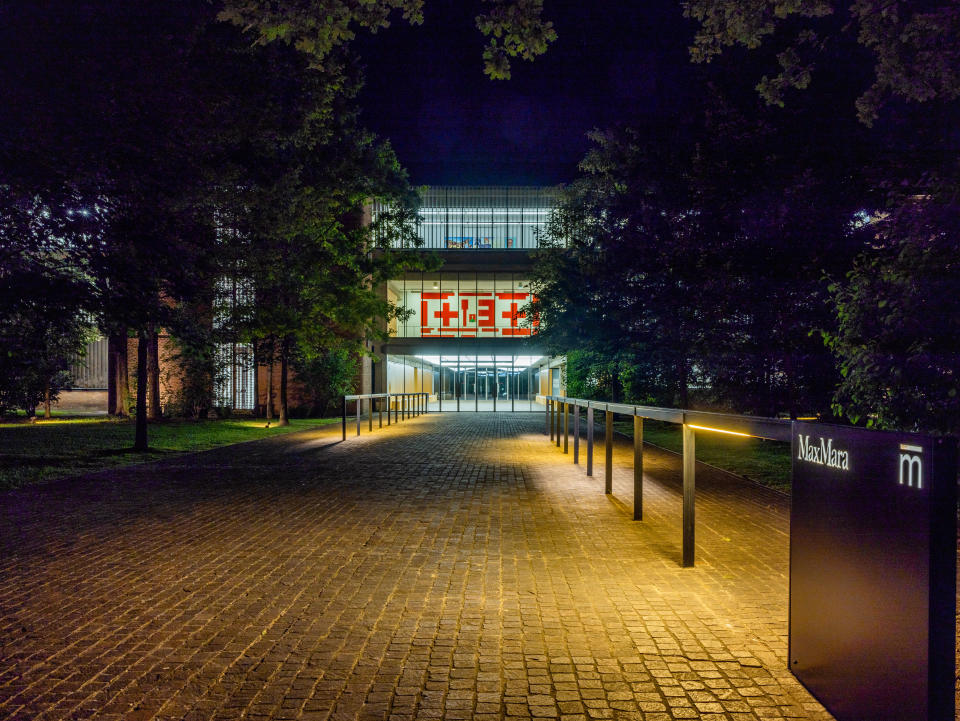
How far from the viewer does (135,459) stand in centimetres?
1272

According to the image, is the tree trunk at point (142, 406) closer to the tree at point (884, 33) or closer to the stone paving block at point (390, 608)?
the stone paving block at point (390, 608)

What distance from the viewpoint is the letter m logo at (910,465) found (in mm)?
2133

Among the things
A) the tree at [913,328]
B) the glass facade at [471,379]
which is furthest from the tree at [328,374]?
the tree at [913,328]

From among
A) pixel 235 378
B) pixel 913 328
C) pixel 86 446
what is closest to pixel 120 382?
pixel 235 378

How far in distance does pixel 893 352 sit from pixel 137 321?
1109 cm

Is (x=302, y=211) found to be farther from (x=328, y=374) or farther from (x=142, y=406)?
(x=328, y=374)

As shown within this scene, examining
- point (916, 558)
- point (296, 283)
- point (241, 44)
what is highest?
point (241, 44)

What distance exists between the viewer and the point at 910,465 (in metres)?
2.18

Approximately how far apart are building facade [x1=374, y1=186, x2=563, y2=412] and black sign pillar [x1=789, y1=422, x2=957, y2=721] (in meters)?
29.1

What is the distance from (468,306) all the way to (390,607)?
101ft

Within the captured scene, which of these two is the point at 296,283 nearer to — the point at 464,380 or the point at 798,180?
the point at 798,180

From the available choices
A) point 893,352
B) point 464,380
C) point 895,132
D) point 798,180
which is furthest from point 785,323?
point 464,380

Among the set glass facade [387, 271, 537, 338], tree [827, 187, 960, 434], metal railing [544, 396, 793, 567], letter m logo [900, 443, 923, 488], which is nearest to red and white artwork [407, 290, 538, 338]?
glass facade [387, 271, 537, 338]

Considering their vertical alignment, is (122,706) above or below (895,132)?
below
